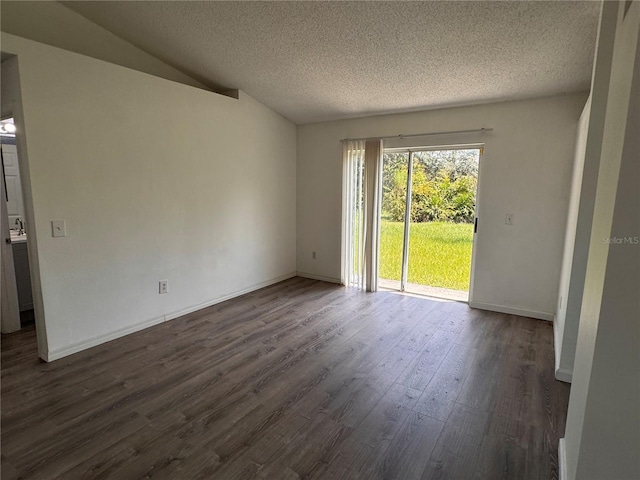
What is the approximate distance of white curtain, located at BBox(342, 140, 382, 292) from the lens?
4.53 m

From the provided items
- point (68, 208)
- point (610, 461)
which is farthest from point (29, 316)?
point (610, 461)

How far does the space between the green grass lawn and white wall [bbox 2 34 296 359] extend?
6.25 ft

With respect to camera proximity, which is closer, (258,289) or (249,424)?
(249,424)

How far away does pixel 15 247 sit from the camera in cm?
344

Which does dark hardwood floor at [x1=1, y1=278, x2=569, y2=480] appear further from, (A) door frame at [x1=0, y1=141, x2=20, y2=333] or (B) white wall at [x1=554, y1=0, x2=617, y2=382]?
(B) white wall at [x1=554, y1=0, x2=617, y2=382]

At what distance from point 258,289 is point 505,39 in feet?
12.8

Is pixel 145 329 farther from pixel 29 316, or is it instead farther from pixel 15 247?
pixel 15 247

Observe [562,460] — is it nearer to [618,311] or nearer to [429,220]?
[618,311]

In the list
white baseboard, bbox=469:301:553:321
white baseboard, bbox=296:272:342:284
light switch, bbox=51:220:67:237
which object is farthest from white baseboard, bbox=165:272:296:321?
white baseboard, bbox=469:301:553:321

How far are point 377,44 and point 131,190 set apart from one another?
261cm

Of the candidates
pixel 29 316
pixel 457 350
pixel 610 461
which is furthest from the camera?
pixel 29 316

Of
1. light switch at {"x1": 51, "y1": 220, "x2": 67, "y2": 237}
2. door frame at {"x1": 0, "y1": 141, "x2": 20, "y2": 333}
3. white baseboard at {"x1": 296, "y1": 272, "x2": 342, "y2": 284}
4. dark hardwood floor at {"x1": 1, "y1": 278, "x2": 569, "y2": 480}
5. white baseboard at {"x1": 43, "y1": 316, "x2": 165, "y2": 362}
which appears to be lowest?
dark hardwood floor at {"x1": 1, "y1": 278, "x2": 569, "y2": 480}

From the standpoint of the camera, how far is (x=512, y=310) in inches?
151

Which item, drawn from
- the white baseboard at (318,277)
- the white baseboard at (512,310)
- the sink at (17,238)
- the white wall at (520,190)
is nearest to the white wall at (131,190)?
the white baseboard at (318,277)
